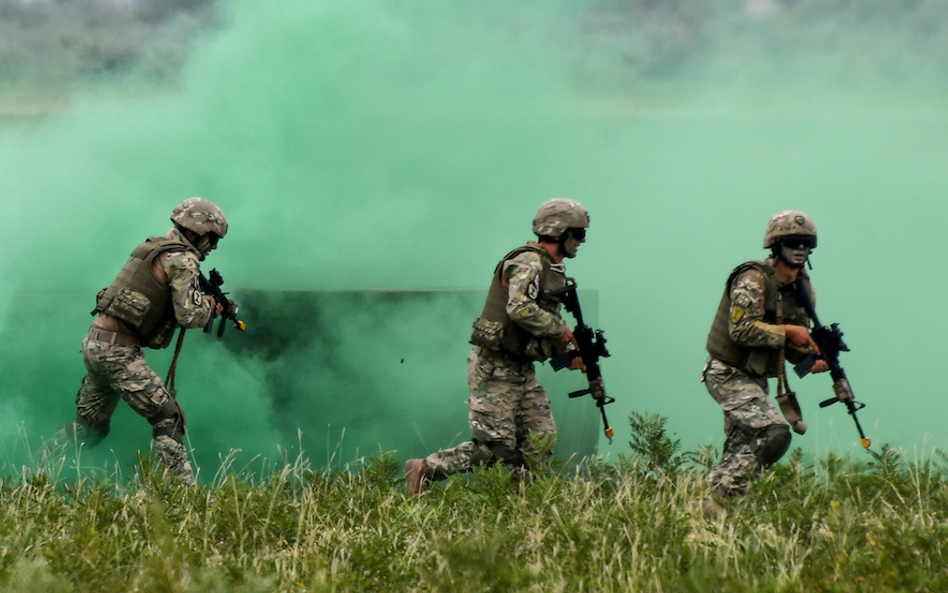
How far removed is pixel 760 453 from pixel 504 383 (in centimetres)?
158

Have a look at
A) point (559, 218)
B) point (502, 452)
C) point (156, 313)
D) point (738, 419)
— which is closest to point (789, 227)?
point (738, 419)

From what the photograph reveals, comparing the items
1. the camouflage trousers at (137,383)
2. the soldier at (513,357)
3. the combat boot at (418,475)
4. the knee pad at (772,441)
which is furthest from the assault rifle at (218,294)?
the knee pad at (772,441)

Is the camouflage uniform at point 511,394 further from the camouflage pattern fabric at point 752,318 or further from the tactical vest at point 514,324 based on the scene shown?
the camouflage pattern fabric at point 752,318

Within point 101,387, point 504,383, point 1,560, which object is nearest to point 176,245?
point 101,387

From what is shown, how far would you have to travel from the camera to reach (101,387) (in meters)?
7.12

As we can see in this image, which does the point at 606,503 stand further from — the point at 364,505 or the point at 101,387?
the point at 101,387

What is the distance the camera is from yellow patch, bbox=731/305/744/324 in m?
6.09

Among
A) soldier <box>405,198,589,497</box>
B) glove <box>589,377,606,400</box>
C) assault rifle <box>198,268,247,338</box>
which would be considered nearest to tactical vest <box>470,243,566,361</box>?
soldier <box>405,198,589,497</box>

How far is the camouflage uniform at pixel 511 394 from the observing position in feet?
21.0

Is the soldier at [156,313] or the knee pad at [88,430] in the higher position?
the soldier at [156,313]

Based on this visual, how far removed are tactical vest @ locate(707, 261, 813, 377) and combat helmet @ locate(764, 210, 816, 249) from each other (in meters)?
0.18

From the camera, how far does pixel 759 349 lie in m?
6.20

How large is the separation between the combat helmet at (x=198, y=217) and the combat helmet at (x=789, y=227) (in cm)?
344

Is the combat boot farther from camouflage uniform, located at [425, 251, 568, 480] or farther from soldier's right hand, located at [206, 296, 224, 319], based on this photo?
soldier's right hand, located at [206, 296, 224, 319]
